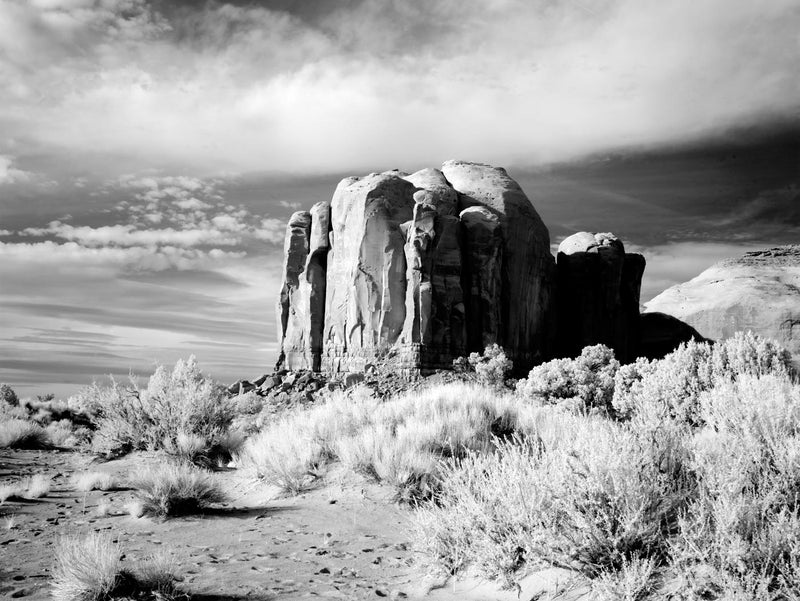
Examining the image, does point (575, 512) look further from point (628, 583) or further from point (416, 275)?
point (416, 275)

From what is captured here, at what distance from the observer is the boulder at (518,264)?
45.1 metres

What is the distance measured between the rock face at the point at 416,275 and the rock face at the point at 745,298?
19897 millimetres

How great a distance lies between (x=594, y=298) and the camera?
53.2 metres

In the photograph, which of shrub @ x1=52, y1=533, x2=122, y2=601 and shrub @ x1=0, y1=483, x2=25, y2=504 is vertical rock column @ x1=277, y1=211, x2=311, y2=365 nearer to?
shrub @ x1=0, y1=483, x2=25, y2=504

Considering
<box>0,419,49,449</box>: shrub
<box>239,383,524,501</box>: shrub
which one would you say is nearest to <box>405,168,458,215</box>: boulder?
<box>0,419,49,449</box>: shrub

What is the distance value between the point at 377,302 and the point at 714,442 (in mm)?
34297

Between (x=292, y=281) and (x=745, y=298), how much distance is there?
144 feet

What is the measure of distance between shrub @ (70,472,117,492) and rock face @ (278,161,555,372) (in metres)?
27.0

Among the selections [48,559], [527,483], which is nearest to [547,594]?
[527,483]

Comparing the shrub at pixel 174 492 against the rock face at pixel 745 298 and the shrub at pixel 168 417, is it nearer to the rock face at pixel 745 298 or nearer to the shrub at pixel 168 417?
the shrub at pixel 168 417

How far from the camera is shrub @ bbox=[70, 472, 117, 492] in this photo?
420 inches

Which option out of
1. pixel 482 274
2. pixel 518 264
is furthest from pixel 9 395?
pixel 518 264

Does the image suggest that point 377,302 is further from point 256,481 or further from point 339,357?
point 256,481

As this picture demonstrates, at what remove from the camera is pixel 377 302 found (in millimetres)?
39906
